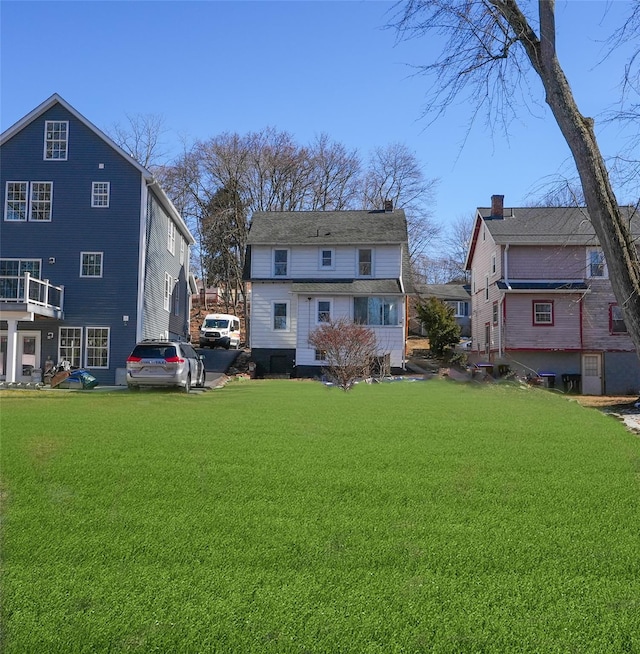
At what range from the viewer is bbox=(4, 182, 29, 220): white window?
2427cm

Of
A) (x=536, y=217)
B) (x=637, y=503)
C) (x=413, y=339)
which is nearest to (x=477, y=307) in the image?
(x=536, y=217)

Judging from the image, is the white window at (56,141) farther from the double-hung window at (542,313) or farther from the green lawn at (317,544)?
the double-hung window at (542,313)

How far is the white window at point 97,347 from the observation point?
23609mm

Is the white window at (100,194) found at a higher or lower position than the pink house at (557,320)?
higher

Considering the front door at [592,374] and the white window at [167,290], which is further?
the white window at [167,290]

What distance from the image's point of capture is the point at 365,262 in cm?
2889

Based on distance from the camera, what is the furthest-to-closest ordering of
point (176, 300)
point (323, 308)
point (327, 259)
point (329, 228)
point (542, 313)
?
point (176, 300)
point (329, 228)
point (327, 259)
point (323, 308)
point (542, 313)

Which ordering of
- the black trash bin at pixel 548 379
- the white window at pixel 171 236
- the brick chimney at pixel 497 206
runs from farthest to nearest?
the brick chimney at pixel 497 206, the white window at pixel 171 236, the black trash bin at pixel 548 379

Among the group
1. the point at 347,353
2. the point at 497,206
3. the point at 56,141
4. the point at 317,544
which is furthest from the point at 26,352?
the point at 317,544

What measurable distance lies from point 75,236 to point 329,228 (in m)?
11.3

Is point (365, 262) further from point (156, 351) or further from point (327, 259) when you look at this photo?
point (156, 351)

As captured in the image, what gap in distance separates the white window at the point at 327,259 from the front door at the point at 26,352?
40.2 feet

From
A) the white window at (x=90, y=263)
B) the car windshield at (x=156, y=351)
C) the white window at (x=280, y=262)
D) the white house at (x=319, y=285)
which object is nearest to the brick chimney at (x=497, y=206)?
the white house at (x=319, y=285)

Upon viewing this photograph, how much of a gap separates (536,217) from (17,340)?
21.3m
